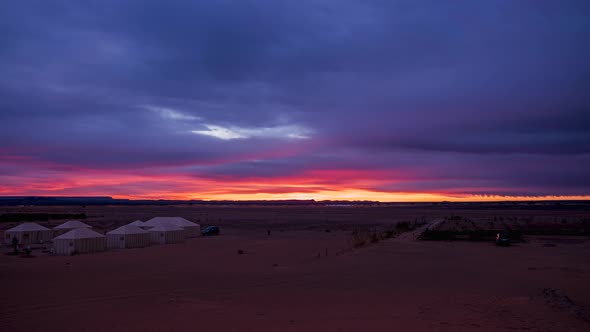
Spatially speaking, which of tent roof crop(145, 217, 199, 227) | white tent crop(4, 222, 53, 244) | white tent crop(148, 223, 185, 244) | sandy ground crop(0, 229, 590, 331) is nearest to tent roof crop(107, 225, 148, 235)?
white tent crop(148, 223, 185, 244)

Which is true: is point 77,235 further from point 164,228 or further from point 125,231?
point 164,228

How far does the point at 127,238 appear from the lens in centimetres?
3834

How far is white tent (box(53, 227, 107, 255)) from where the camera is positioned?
33.4m

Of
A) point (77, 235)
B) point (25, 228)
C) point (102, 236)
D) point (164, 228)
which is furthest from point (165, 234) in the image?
point (25, 228)

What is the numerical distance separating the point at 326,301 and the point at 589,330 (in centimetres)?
808

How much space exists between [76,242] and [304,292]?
23783 mm

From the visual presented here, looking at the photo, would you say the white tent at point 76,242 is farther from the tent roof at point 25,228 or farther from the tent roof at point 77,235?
the tent roof at point 25,228

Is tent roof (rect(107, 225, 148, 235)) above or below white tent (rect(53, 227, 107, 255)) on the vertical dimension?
above

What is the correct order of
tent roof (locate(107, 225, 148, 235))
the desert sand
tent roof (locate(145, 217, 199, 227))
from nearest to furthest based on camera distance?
the desert sand < tent roof (locate(107, 225, 148, 235)) < tent roof (locate(145, 217, 199, 227))

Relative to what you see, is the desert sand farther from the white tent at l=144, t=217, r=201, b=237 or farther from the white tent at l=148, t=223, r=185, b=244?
the white tent at l=144, t=217, r=201, b=237

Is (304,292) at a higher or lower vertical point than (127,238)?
lower

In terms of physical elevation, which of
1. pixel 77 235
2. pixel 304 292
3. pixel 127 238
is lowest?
pixel 304 292

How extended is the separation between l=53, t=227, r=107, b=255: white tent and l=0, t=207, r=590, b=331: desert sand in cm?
216

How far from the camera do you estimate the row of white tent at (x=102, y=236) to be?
3372 cm
